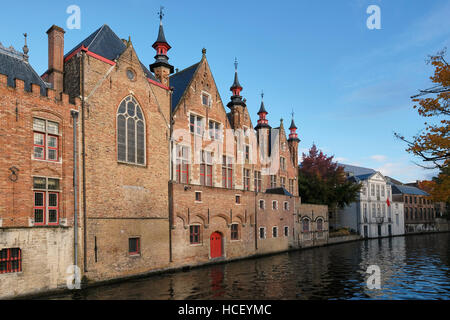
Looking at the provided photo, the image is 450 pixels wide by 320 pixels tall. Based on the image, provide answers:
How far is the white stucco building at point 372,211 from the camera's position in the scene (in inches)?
2163

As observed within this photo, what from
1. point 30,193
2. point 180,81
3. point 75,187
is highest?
point 180,81

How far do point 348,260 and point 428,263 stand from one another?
18.6ft

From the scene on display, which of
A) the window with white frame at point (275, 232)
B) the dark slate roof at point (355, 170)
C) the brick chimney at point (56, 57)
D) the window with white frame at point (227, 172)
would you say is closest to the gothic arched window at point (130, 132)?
the brick chimney at point (56, 57)

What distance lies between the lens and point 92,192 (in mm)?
18484

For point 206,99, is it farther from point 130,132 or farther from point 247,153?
point 130,132

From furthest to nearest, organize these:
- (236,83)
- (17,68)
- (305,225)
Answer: (305,225) < (236,83) < (17,68)

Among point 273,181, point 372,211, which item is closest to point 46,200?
point 273,181

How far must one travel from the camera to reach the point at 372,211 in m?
57.2

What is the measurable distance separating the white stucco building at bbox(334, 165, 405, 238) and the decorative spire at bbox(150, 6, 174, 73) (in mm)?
38193

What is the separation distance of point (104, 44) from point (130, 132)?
5.92 meters

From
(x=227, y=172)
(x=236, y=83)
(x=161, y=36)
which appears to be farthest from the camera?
(x=236, y=83)

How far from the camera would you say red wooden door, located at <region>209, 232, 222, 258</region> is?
26.3 m

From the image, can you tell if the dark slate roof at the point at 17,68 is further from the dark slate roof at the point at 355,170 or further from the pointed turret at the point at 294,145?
the dark slate roof at the point at 355,170

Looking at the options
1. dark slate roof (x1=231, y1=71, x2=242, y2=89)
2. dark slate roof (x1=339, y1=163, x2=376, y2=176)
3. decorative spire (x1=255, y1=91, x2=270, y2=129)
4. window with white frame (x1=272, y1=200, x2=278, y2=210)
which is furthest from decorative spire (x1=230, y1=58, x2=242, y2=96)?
dark slate roof (x1=339, y1=163, x2=376, y2=176)
